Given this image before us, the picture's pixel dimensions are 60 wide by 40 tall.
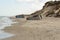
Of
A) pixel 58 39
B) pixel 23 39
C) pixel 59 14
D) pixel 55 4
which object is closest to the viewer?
pixel 58 39

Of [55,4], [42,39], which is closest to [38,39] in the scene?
[42,39]

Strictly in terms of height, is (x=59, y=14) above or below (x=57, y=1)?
below

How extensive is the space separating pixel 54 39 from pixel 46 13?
4198 cm

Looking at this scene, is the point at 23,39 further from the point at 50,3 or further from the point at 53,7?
the point at 50,3

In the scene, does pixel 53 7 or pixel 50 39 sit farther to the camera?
pixel 53 7

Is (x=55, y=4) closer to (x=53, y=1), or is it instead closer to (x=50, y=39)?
(x=53, y=1)

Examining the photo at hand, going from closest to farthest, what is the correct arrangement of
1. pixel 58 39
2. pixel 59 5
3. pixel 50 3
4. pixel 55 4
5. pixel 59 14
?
pixel 58 39 → pixel 59 14 → pixel 59 5 → pixel 55 4 → pixel 50 3

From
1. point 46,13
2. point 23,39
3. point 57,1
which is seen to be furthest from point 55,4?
point 23,39

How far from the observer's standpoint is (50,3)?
194 ft

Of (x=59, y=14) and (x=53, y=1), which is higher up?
(x=53, y=1)

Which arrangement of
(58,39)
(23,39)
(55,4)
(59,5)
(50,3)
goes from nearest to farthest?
(58,39) < (23,39) < (59,5) < (55,4) < (50,3)

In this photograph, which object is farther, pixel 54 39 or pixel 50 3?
pixel 50 3

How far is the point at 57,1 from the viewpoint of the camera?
2183 inches

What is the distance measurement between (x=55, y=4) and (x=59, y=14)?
42.6 feet
